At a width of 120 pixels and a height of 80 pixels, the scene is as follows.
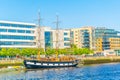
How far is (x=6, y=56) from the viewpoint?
145m

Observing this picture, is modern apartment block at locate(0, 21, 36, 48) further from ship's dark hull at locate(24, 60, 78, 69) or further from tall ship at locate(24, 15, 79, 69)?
ship's dark hull at locate(24, 60, 78, 69)

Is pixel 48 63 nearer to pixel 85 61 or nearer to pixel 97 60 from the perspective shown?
pixel 85 61

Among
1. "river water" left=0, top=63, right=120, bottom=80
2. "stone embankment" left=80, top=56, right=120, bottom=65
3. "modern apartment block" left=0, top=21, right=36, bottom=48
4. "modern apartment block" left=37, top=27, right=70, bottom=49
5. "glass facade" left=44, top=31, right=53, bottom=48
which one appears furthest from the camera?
"glass facade" left=44, top=31, right=53, bottom=48

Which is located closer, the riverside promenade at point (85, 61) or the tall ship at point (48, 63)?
the tall ship at point (48, 63)

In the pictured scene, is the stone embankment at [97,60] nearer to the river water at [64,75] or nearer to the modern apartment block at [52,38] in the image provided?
the modern apartment block at [52,38]

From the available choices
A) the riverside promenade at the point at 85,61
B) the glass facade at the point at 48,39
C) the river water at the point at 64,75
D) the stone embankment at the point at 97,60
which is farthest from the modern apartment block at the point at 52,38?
the river water at the point at 64,75

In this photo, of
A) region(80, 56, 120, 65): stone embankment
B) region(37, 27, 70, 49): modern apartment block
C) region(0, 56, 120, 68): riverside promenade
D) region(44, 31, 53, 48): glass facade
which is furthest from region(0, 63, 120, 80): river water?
region(44, 31, 53, 48): glass facade

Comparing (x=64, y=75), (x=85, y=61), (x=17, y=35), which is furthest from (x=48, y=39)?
(x=64, y=75)

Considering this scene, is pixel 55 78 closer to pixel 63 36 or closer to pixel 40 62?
pixel 40 62

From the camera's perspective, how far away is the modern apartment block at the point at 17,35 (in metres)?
155

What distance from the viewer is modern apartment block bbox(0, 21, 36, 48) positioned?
154875mm

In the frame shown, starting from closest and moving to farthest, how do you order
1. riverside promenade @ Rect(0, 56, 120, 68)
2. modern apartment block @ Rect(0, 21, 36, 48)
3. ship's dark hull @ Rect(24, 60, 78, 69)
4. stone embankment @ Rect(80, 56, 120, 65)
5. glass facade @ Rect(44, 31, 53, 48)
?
ship's dark hull @ Rect(24, 60, 78, 69) → riverside promenade @ Rect(0, 56, 120, 68) → stone embankment @ Rect(80, 56, 120, 65) → modern apartment block @ Rect(0, 21, 36, 48) → glass facade @ Rect(44, 31, 53, 48)

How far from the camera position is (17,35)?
525ft

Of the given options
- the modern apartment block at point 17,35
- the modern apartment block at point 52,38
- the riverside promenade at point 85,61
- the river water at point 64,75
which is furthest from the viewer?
the modern apartment block at point 52,38
